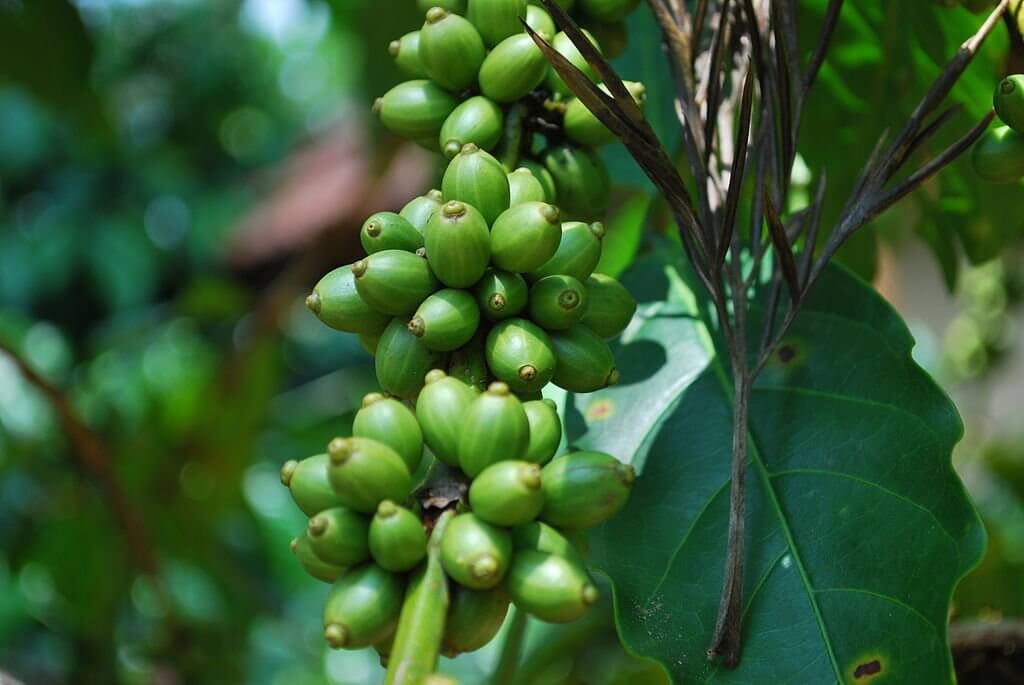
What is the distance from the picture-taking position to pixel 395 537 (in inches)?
18.3

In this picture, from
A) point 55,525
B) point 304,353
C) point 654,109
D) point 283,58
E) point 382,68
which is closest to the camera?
point 654,109

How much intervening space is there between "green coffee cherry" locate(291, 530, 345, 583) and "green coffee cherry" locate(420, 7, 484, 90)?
0.30 m

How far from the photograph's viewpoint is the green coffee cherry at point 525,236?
54cm

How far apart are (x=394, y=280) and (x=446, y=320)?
37 mm

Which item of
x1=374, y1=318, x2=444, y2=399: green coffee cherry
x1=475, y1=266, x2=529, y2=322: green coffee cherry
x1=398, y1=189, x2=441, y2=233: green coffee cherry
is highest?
x1=398, y1=189, x2=441, y2=233: green coffee cherry

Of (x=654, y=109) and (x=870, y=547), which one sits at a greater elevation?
(x=654, y=109)

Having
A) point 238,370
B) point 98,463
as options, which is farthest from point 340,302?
point 238,370

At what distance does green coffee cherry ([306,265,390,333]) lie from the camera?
0.58 m

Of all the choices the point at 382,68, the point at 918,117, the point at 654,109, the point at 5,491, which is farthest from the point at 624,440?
the point at 5,491

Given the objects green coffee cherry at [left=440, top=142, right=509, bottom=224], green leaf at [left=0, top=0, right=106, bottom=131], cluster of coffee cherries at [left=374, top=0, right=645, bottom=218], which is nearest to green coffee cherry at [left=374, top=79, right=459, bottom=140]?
cluster of coffee cherries at [left=374, top=0, right=645, bottom=218]

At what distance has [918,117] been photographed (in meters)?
0.64

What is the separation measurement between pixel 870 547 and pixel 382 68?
4.09ft

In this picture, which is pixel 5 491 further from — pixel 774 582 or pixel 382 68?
pixel 774 582

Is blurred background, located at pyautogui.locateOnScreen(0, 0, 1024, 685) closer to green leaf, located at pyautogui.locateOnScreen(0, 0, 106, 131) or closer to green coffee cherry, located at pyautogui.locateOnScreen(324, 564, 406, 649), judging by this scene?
green leaf, located at pyautogui.locateOnScreen(0, 0, 106, 131)
